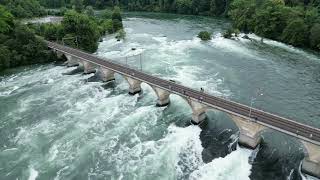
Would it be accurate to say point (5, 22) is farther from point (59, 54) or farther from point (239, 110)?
point (239, 110)

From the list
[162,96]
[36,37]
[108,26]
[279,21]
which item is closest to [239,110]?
[162,96]

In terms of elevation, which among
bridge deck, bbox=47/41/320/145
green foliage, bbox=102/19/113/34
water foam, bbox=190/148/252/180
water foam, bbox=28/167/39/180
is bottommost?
water foam, bbox=28/167/39/180

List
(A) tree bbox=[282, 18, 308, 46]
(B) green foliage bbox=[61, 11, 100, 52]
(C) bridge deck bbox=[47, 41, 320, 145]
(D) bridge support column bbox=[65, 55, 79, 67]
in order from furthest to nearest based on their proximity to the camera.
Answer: (A) tree bbox=[282, 18, 308, 46] < (B) green foliage bbox=[61, 11, 100, 52] < (D) bridge support column bbox=[65, 55, 79, 67] < (C) bridge deck bbox=[47, 41, 320, 145]

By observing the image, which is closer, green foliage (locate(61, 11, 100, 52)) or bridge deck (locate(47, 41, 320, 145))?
bridge deck (locate(47, 41, 320, 145))

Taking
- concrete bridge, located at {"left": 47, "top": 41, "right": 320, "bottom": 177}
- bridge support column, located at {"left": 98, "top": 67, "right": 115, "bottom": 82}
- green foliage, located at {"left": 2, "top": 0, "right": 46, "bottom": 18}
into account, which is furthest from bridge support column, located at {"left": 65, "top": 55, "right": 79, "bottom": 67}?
green foliage, located at {"left": 2, "top": 0, "right": 46, "bottom": 18}

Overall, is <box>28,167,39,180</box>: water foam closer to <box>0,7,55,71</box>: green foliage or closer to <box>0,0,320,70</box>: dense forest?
<box>0,0,320,70</box>: dense forest

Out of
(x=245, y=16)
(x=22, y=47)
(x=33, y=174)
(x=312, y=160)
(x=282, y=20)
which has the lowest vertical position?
(x=33, y=174)

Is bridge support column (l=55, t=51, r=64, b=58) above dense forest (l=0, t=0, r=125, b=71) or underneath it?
underneath
